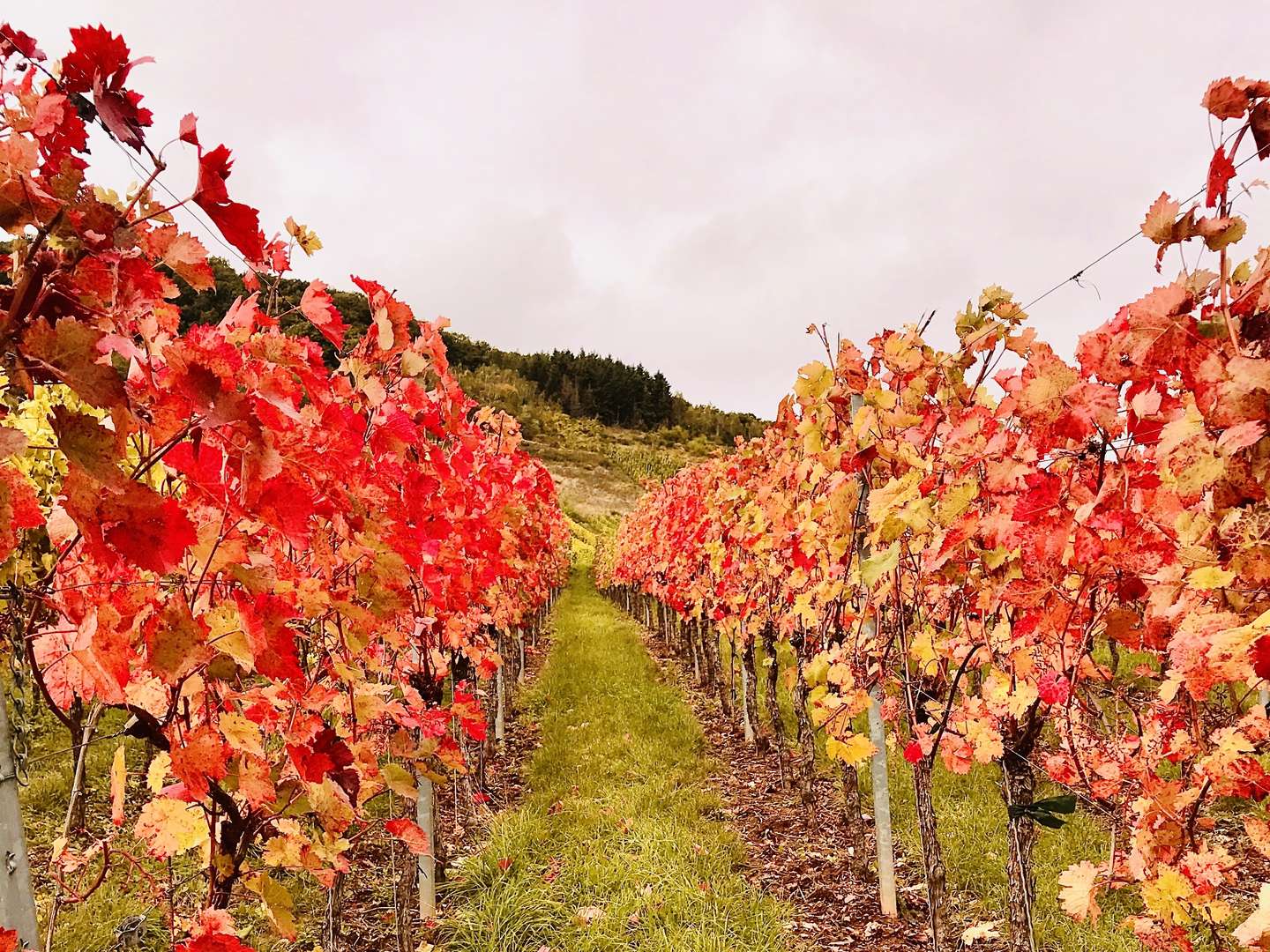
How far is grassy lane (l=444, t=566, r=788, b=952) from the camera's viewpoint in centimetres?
415

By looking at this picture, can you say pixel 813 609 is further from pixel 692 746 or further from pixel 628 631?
pixel 628 631

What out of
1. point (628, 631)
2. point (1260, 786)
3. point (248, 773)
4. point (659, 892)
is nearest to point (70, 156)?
point (248, 773)

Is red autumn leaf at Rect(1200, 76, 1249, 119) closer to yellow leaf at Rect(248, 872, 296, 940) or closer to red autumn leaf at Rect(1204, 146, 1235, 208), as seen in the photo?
red autumn leaf at Rect(1204, 146, 1235, 208)

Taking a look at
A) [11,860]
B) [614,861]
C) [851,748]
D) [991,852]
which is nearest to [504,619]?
[614,861]

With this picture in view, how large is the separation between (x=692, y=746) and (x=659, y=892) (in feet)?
11.1

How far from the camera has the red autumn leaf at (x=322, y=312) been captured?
1.93 m

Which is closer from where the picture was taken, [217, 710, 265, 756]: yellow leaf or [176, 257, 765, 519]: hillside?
[217, 710, 265, 756]: yellow leaf

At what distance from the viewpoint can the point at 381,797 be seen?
5820 mm

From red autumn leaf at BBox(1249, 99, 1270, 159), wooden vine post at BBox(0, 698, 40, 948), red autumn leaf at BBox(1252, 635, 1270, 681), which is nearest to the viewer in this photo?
wooden vine post at BBox(0, 698, 40, 948)

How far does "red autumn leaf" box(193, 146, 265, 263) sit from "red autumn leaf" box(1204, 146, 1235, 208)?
1.61m

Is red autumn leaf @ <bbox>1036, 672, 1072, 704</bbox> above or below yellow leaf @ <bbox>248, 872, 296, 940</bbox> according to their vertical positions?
above

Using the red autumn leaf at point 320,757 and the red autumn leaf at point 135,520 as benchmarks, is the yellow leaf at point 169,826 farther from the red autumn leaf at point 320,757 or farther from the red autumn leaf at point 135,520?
the red autumn leaf at point 135,520

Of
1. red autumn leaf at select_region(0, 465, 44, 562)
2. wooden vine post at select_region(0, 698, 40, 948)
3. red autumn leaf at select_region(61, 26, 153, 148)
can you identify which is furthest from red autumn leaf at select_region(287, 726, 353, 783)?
red autumn leaf at select_region(61, 26, 153, 148)

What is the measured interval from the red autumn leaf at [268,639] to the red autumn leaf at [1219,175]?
1880 mm
